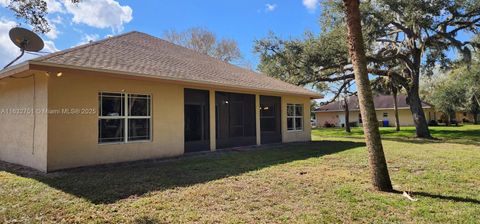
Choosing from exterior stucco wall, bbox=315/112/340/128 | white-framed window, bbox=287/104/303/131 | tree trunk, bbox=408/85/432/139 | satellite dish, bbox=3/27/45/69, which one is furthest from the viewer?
exterior stucco wall, bbox=315/112/340/128

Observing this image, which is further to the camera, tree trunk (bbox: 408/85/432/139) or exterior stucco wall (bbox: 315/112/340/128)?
exterior stucco wall (bbox: 315/112/340/128)

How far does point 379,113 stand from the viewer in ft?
140

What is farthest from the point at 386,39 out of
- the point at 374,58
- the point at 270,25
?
the point at 270,25

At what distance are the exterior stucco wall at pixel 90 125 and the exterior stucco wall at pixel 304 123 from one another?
6773mm

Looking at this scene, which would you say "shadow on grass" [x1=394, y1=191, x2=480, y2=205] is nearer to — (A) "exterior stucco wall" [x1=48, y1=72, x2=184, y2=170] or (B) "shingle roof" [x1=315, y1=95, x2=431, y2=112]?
(A) "exterior stucco wall" [x1=48, y1=72, x2=184, y2=170]

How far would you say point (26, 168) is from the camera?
8484mm

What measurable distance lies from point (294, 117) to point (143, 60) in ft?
29.0

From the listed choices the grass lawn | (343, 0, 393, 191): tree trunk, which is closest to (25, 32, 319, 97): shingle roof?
the grass lawn

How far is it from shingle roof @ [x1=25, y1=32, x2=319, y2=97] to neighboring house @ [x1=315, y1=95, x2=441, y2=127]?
29.6m

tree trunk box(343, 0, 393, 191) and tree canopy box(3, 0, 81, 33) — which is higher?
tree canopy box(3, 0, 81, 33)

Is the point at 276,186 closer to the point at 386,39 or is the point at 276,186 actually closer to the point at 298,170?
the point at 298,170

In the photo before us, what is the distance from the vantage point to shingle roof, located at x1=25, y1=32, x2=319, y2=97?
822 cm

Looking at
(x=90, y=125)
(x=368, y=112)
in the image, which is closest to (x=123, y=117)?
(x=90, y=125)

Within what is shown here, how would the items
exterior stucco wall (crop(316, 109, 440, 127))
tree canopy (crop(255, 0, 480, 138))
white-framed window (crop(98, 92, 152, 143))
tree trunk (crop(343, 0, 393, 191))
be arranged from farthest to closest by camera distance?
1. exterior stucco wall (crop(316, 109, 440, 127))
2. tree canopy (crop(255, 0, 480, 138))
3. white-framed window (crop(98, 92, 152, 143))
4. tree trunk (crop(343, 0, 393, 191))
